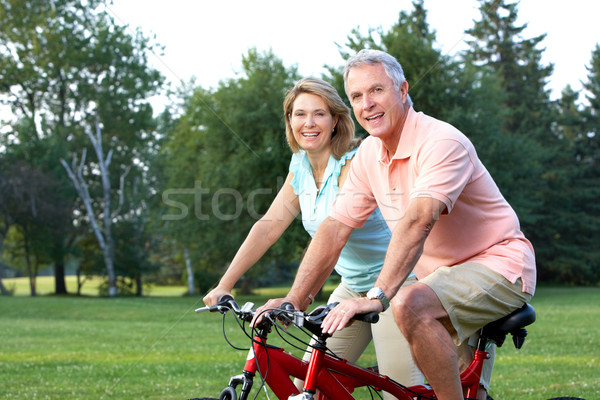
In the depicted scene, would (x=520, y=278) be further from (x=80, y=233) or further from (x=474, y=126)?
(x=80, y=233)

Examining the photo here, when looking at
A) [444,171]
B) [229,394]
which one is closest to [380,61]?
[444,171]

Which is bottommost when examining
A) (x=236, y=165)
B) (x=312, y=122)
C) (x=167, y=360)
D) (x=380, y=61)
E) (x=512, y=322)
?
(x=167, y=360)

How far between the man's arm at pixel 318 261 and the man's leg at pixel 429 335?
0.51 meters

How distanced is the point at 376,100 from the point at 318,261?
72 centimetres

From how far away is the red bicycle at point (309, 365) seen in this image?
7.70 feet

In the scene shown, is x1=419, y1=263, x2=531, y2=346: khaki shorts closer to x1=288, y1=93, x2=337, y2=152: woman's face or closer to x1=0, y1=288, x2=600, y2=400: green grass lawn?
x1=288, y1=93, x2=337, y2=152: woman's face

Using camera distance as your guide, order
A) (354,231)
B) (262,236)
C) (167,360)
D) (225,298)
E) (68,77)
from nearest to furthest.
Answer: (225,298)
(262,236)
(354,231)
(167,360)
(68,77)

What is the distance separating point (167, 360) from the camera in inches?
372

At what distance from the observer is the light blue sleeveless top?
326 centimetres

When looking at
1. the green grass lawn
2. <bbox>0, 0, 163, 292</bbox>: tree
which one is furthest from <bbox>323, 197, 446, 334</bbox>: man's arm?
<bbox>0, 0, 163, 292</bbox>: tree

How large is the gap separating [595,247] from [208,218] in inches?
967

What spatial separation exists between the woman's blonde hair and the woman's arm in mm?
305

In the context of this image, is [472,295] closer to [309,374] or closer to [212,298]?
[309,374]

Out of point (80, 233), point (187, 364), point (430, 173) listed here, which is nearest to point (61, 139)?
point (80, 233)
